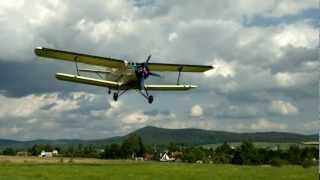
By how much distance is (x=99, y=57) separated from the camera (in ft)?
165

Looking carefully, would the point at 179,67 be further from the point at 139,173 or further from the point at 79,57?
the point at 139,173

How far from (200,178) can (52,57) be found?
818 inches

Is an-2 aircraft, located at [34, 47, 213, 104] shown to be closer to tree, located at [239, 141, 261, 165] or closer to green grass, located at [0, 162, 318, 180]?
green grass, located at [0, 162, 318, 180]

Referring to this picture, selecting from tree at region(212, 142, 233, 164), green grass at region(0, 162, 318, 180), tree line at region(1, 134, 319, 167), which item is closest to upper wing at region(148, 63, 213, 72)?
green grass at region(0, 162, 318, 180)

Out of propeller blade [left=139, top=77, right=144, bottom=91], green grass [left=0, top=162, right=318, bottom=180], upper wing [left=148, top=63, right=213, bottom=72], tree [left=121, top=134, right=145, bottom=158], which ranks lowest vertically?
green grass [left=0, top=162, right=318, bottom=180]

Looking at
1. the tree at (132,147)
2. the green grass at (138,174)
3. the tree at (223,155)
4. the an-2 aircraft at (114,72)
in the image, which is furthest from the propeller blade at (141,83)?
the tree at (132,147)

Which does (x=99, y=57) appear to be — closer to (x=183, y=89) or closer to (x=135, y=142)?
(x=183, y=89)

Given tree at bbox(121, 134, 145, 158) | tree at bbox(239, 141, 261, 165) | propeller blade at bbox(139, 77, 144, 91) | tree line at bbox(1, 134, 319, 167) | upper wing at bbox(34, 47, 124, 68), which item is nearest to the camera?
upper wing at bbox(34, 47, 124, 68)

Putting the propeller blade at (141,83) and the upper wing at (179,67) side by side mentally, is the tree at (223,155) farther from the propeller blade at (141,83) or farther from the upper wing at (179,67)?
the propeller blade at (141,83)

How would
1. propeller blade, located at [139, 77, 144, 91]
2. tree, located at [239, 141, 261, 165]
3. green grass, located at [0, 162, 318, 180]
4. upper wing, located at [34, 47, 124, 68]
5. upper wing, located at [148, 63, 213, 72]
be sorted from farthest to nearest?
tree, located at [239, 141, 261, 165], upper wing, located at [148, 63, 213, 72], propeller blade, located at [139, 77, 144, 91], upper wing, located at [34, 47, 124, 68], green grass, located at [0, 162, 318, 180]

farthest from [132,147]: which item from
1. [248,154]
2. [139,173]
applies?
[139,173]

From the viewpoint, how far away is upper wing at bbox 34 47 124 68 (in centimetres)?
4711

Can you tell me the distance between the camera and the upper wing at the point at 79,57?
4711 centimetres

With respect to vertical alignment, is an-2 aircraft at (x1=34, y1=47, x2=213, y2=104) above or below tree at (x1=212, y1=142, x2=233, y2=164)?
above
